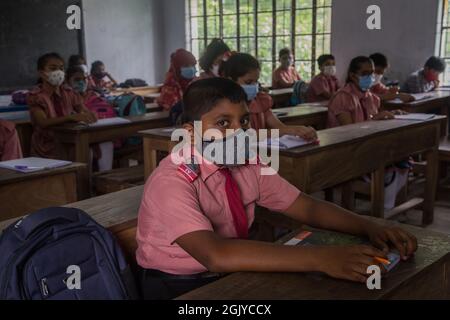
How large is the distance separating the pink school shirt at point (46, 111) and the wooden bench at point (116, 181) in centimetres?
70

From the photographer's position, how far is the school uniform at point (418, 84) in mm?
6102

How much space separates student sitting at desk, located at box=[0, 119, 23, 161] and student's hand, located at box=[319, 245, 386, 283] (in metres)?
2.20

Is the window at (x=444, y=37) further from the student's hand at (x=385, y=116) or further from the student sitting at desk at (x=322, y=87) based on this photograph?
the student's hand at (x=385, y=116)

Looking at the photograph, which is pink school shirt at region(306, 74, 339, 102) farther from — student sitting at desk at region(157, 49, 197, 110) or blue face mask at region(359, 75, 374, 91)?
blue face mask at region(359, 75, 374, 91)

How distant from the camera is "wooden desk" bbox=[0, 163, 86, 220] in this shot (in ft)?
6.82

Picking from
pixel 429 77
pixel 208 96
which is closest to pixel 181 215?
pixel 208 96

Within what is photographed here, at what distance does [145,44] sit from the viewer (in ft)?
33.4

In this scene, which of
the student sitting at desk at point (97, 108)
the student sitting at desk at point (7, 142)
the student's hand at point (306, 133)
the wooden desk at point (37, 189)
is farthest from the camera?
the student sitting at desk at point (97, 108)

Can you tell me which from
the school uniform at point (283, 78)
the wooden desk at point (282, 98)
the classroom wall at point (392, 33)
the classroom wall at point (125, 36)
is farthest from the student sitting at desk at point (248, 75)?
the classroom wall at point (125, 36)

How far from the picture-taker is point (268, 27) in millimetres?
8797

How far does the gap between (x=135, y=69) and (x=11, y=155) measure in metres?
7.51

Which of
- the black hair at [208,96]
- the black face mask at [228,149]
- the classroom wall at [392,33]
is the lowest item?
the black face mask at [228,149]

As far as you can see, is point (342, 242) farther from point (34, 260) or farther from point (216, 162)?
point (34, 260)
